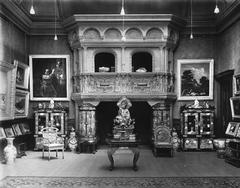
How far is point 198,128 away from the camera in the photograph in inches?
433

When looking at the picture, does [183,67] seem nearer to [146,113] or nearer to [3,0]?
[146,113]

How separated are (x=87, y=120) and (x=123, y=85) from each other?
1.87m

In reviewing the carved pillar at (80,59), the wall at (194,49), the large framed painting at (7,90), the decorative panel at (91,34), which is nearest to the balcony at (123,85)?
the carved pillar at (80,59)

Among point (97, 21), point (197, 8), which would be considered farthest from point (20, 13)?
point (197, 8)

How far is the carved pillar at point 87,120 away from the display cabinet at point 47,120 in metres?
0.69

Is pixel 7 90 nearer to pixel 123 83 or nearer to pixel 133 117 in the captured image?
pixel 123 83

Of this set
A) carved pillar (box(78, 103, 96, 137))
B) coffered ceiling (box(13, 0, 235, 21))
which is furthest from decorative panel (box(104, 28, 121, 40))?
carved pillar (box(78, 103, 96, 137))

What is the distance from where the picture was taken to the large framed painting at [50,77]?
11.8 meters

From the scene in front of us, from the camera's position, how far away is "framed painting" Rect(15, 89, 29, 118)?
10320 millimetres

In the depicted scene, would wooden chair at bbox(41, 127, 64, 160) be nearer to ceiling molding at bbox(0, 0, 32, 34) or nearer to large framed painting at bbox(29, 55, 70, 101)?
large framed painting at bbox(29, 55, 70, 101)

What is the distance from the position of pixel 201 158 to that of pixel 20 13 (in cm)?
778

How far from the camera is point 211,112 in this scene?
11.0 meters

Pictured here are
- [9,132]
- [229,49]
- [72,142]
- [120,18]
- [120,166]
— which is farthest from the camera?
[72,142]

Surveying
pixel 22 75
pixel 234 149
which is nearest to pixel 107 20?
pixel 22 75
